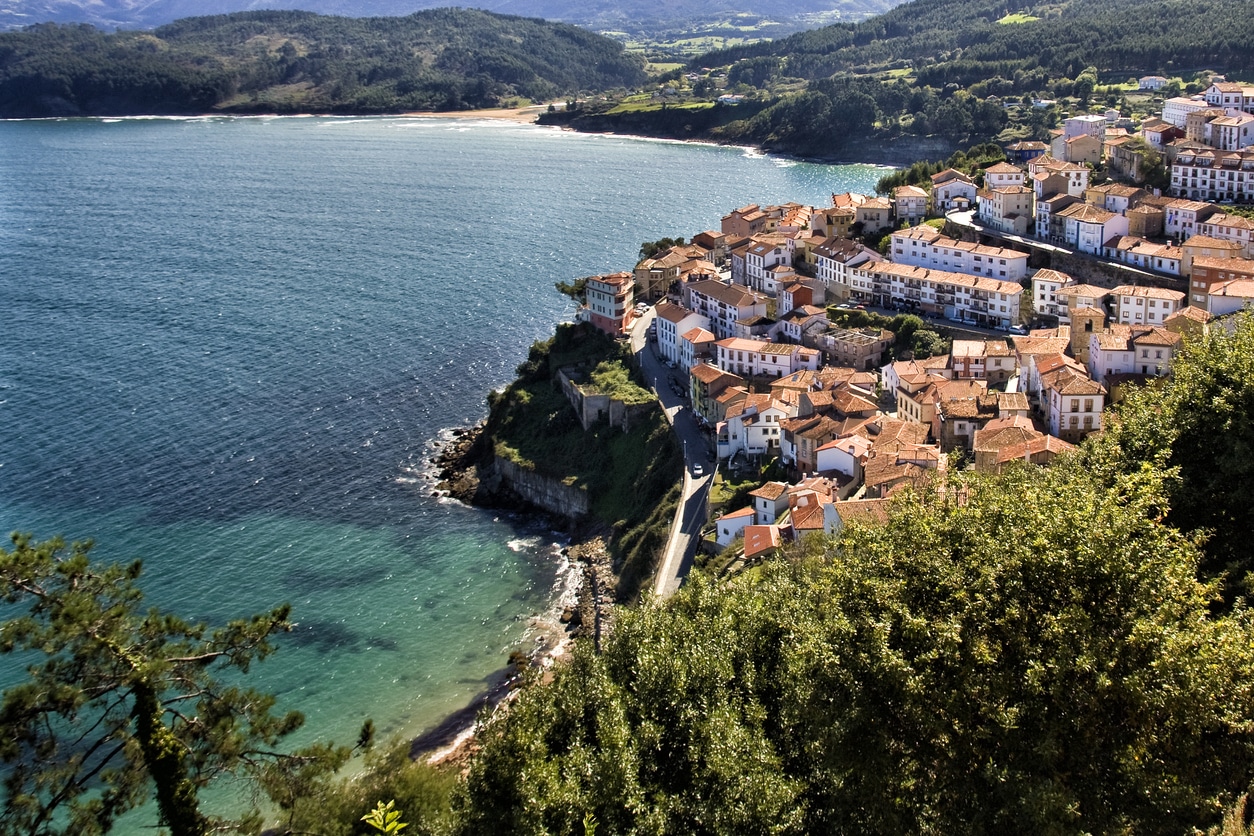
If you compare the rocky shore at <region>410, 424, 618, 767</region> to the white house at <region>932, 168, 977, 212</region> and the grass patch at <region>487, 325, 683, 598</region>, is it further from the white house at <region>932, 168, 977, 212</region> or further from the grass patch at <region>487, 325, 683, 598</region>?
the white house at <region>932, 168, 977, 212</region>

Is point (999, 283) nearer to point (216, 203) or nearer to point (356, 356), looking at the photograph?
point (356, 356)

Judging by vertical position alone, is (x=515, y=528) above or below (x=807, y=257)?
below

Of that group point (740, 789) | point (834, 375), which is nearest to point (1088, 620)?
point (740, 789)

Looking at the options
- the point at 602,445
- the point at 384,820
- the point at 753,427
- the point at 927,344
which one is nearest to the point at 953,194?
the point at 927,344

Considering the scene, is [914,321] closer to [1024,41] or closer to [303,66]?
[1024,41]

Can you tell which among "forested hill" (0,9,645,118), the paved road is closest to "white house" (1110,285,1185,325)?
the paved road

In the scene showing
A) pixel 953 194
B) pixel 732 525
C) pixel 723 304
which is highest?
pixel 953 194

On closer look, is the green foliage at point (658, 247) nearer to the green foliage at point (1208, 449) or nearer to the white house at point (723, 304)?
the white house at point (723, 304)
